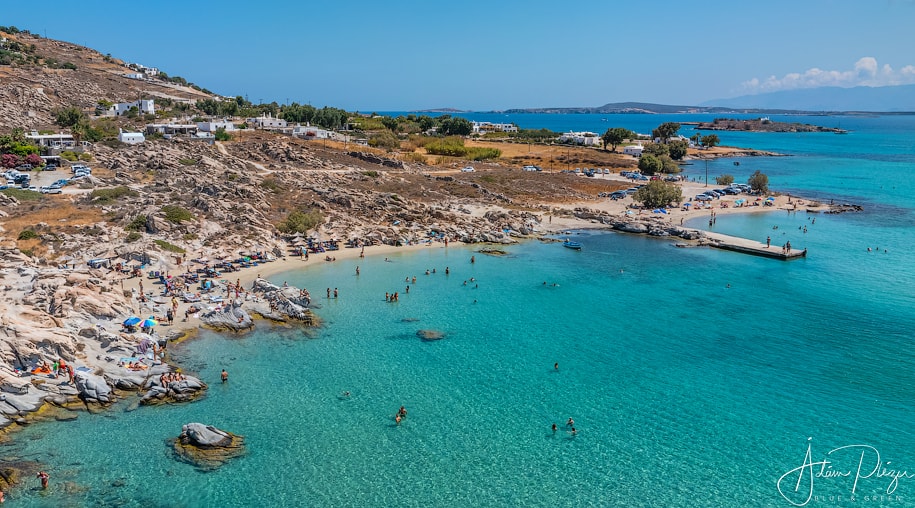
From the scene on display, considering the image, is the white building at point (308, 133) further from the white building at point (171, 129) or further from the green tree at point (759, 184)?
the green tree at point (759, 184)

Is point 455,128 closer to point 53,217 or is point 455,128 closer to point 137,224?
point 137,224

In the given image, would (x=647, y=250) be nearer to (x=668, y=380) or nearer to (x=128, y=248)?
(x=668, y=380)

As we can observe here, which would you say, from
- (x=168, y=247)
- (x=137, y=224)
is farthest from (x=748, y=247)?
(x=137, y=224)

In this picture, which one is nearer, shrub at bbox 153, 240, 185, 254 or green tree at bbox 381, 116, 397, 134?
shrub at bbox 153, 240, 185, 254

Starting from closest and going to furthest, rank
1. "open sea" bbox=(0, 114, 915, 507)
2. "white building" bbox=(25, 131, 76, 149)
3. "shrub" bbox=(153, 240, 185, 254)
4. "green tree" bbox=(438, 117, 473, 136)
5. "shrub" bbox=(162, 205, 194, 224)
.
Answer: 1. "open sea" bbox=(0, 114, 915, 507)
2. "shrub" bbox=(153, 240, 185, 254)
3. "shrub" bbox=(162, 205, 194, 224)
4. "white building" bbox=(25, 131, 76, 149)
5. "green tree" bbox=(438, 117, 473, 136)

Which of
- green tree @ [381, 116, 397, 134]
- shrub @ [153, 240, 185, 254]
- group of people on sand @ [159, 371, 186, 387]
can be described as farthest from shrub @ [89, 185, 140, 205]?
green tree @ [381, 116, 397, 134]

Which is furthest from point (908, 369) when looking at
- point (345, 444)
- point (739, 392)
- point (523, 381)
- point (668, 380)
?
point (345, 444)

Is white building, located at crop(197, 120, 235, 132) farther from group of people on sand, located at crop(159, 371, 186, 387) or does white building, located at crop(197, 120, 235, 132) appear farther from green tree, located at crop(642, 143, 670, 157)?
green tree, located at crop(642, 143, 670, 157)
